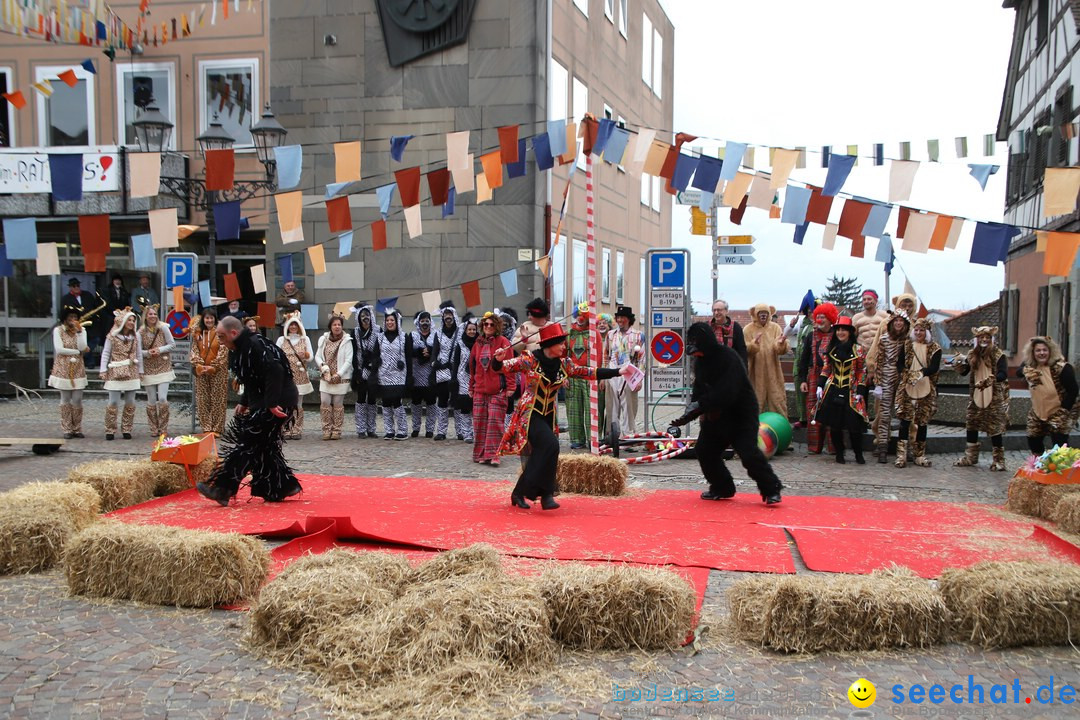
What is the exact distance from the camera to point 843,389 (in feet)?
40.7

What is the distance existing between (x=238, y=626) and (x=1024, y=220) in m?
23.9

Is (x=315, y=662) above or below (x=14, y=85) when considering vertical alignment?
below

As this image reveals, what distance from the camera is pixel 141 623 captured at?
5414 millimetres

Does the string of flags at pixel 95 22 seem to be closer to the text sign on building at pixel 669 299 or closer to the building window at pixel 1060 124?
the text sign on building at pixel 669 299

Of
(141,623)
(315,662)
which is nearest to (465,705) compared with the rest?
(315,662)

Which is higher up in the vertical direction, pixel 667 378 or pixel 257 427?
pixel 667 378

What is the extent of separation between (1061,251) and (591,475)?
5.76 meters

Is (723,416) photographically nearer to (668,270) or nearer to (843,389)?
(843,389)

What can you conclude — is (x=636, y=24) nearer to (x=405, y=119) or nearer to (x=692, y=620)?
(x=405, y=119)

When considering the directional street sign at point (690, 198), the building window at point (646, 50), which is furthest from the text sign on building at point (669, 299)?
the building window at point (646, 50)

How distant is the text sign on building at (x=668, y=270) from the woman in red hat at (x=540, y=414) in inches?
166

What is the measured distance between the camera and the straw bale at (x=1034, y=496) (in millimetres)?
8477

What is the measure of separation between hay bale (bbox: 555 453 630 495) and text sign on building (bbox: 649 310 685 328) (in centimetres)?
362

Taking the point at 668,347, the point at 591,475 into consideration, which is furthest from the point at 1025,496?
the point at 668,347
